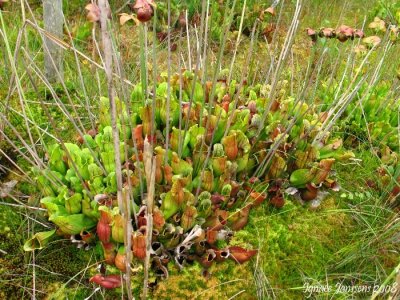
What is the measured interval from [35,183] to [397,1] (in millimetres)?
4355

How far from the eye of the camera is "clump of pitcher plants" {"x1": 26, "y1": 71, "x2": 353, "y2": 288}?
1.69 meters

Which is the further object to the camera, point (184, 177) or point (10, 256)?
point (184, 177)

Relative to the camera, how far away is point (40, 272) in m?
1.70

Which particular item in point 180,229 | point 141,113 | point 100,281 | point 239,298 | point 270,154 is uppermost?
point 141,113

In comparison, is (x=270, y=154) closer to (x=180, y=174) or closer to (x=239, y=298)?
(x=180, y=174)

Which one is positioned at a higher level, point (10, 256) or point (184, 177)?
point (184, 177)

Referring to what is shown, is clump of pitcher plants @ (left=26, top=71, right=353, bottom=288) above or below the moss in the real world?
above

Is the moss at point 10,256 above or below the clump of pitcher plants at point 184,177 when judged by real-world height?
below

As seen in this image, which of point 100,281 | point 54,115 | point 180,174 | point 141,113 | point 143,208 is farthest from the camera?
point 54,115

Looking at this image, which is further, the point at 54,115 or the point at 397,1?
the point at 397,1

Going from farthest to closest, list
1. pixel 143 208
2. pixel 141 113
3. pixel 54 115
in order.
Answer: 1. pixel 54 115
2. pixel 141 113
3. pixel 143 208

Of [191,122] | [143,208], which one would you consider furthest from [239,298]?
[191,122]

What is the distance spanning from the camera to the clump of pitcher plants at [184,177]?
1.69m

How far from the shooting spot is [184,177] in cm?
185
